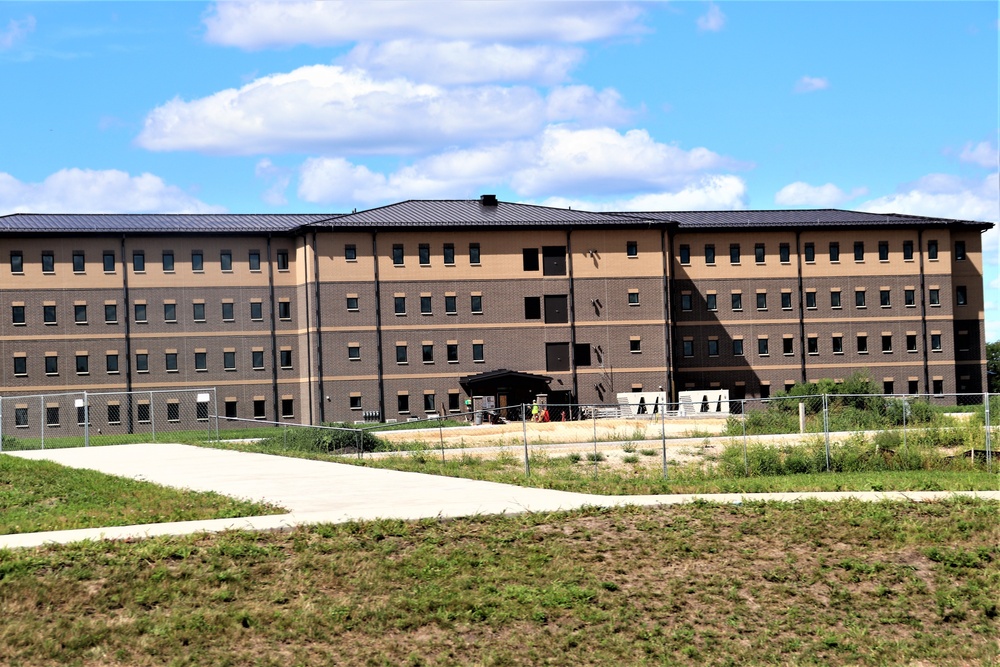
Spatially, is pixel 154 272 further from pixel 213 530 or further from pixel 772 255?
pixel 213 530

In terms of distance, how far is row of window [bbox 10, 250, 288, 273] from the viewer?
6838cm

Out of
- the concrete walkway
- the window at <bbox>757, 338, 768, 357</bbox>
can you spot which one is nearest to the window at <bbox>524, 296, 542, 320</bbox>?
the window at <bbox>757, 338, 768, 357</bbox>

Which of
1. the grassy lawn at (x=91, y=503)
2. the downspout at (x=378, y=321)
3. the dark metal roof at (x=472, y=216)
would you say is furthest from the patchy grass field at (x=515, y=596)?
the dark metal roof at (x=472, y=216)

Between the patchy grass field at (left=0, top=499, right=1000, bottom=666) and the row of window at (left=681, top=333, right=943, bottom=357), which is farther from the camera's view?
the row of window at (left=681, top=333, right=943, bottom=357)

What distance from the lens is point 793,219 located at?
79.6 m

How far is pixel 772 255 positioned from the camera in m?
77.6

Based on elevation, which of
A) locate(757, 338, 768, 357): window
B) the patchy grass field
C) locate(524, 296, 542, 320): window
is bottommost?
the patchy grass field

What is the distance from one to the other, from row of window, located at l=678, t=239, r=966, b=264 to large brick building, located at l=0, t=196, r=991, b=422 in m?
0.72

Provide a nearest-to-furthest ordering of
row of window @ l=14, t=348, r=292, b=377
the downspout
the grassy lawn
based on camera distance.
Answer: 1. the grassy lawn
2. row of window @ l=14, t=348, r=292, b=377
3. the downspout

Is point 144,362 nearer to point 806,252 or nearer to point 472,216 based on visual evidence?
point 472,216

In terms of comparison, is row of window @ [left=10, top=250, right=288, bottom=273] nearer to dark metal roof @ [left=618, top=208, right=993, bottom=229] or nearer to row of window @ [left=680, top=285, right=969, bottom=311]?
dark metal roof @ [left=618, top=208, right=993, bottom=229]

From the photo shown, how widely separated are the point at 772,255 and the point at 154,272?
3924cm

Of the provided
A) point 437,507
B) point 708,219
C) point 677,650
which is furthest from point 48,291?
point 677,650

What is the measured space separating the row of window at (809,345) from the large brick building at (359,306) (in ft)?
4.37
